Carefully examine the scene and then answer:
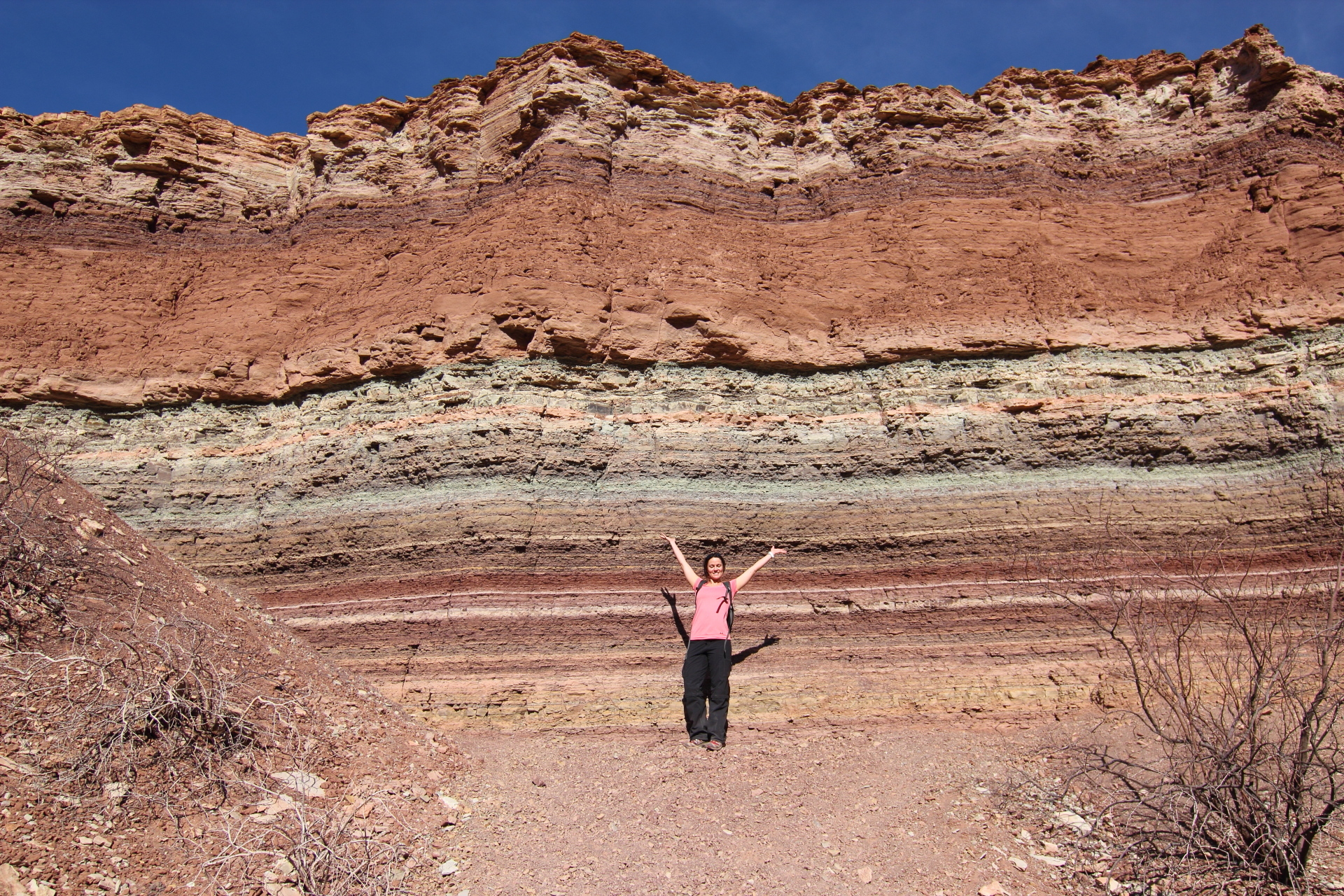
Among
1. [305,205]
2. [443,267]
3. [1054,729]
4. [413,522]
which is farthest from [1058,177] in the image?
[305,205]

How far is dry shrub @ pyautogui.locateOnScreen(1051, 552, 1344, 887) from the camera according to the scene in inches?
154

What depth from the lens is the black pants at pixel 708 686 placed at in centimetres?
575

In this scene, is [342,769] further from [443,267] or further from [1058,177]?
[1058,177]

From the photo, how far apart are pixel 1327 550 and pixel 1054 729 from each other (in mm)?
3096

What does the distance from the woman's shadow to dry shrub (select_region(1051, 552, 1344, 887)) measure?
2407 mm

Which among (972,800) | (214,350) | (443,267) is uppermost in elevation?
(443,267)

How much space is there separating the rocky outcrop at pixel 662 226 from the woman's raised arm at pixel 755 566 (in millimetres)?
2048

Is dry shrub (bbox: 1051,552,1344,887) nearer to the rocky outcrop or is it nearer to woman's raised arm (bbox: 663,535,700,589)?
the rocky outcrop

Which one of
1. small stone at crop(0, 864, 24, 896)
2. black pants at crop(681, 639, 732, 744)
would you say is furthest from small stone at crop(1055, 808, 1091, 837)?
small stone at crop(0, 864, 24, 896)

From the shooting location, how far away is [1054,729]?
595 cm

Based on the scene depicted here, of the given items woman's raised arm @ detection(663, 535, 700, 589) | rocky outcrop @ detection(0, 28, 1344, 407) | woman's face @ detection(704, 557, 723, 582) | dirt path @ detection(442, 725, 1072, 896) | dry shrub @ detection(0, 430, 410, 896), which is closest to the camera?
dry shrub @ detection(0, 430, 410, 896)

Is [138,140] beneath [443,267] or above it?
above

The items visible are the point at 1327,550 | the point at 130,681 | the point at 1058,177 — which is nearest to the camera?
the point at 130,681

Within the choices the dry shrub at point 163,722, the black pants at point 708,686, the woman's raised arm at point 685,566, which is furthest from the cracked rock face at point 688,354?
the dry shrub at point 163,722
